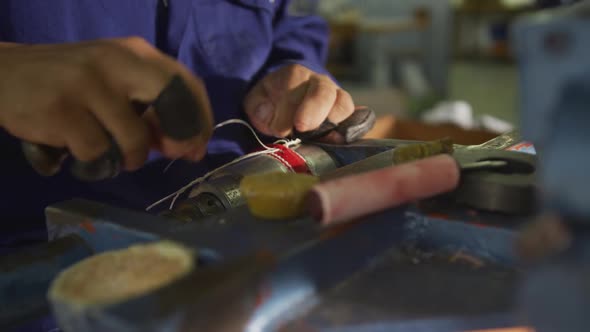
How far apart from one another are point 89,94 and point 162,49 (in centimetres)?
55

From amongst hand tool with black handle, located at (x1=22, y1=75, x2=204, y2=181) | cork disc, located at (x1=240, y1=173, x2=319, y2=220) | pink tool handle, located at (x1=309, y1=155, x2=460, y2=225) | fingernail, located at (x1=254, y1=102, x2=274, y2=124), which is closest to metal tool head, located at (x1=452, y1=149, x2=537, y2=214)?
pink tool handle, located at (x1=309, y1=155, x2=460, y2=225)

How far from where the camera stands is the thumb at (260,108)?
3.02 ft

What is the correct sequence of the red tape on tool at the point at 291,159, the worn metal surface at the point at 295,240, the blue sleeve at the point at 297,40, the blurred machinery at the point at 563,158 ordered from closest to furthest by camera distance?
the blurred machinery at the point at 563,158 < the worn metal surface at the point at 295,240 < the red tape on tool at the point at 291,159 < the blue sleeve at the point at 297,40

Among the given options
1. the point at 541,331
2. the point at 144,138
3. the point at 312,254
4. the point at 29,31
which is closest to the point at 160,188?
the point at 29,31

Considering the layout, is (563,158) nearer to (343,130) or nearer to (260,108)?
(343,130)

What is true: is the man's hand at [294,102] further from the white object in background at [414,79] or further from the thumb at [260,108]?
the white object in background at [414,79]

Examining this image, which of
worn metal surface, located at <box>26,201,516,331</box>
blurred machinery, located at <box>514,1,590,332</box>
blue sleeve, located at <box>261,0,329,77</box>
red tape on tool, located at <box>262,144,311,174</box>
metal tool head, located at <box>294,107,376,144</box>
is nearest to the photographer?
blurred machinery, located at <box>514,1,590,332</box>

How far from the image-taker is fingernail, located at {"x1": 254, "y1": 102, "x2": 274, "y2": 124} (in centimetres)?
92

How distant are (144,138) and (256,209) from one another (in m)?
0.12

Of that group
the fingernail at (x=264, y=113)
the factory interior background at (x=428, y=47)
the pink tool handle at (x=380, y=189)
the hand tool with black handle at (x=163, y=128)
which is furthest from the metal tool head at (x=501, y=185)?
the factory interior background at (x=428, y=47)

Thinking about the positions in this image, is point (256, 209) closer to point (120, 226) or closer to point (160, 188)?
point (120, 226)

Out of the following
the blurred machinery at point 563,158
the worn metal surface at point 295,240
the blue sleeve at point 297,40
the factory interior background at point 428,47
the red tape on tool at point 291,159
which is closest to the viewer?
the blurred machinery at point 563,158

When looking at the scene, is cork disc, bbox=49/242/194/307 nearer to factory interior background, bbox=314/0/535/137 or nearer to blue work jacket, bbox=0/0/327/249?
blue work jacket, bbox=0/0/327/249

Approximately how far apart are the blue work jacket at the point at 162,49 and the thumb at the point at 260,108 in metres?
0.05
